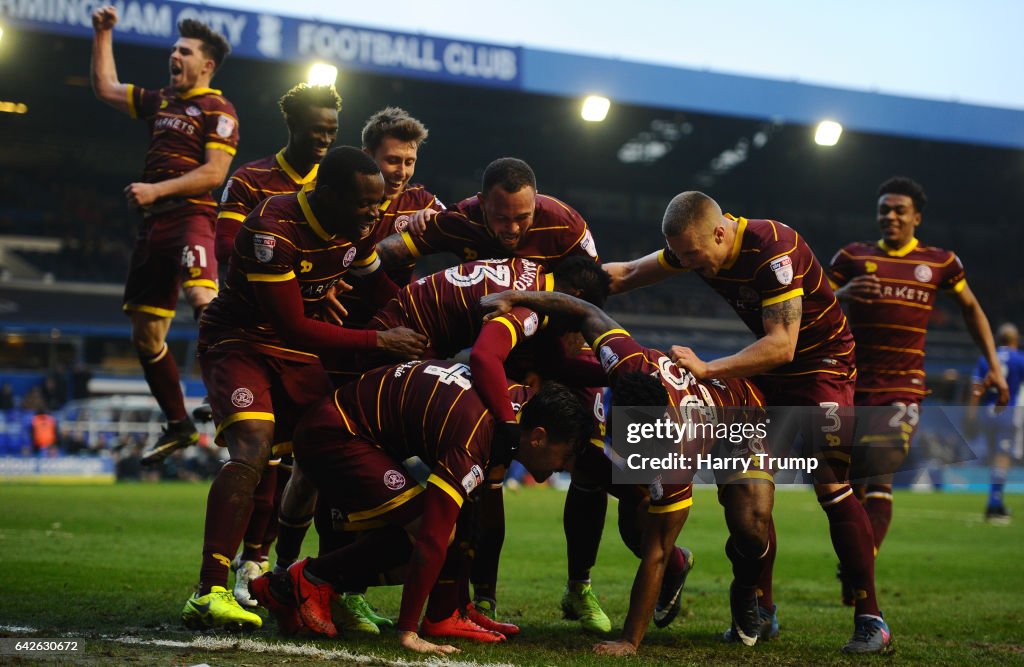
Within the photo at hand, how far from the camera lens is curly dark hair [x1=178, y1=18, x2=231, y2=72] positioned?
785 cm

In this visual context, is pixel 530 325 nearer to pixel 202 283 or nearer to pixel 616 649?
pixel 616 649

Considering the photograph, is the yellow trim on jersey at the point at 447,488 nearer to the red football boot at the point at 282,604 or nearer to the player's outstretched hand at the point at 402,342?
the player's outstretched hand at the point at 402,342

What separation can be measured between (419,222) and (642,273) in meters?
1.39

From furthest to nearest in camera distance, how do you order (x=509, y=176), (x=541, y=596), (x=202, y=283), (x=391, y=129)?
(x=202, y=283) < (x=541, y=596) < (x=391, y=129) < (x=509, y=176)

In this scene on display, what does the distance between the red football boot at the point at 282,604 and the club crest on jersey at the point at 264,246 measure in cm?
156

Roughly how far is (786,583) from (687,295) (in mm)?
29450

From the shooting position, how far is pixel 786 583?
9.08 meters

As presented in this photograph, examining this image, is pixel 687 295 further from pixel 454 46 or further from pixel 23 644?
pixel 23 644

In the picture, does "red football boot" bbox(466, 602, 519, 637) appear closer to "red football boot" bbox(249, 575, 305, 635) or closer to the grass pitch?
the grass pitch

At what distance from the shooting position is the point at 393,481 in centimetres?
504

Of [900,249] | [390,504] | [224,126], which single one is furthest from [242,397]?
[900,249]

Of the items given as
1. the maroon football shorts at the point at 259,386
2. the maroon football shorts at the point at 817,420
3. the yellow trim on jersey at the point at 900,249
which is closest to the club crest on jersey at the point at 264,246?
the maroon football shorts at the point at 259,386

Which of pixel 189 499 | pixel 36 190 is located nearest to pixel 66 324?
pixel 36 190

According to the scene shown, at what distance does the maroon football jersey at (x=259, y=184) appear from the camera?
692 cm
